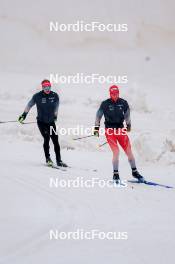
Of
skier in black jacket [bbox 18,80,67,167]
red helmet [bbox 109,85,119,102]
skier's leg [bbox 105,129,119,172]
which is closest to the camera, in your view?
red helmet [bbox 109,85,119,102]

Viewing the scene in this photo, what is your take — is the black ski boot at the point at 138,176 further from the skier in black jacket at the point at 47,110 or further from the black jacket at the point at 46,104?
the black jacket at the point at 46,104

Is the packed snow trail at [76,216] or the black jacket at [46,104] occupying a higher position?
the black jacket at [46,104]

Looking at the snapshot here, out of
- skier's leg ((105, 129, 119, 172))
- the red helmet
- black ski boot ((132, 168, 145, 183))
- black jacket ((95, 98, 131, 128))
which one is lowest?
black ski boot ((132, 168, 145, 183))

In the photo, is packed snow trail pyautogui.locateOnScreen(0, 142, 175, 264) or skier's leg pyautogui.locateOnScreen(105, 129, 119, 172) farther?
skier's leg pyautogui.locateOnScreen(105, 129, 119, 172)

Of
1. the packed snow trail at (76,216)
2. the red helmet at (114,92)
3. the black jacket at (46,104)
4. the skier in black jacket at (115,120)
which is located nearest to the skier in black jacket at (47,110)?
the black jacket at (46,104)

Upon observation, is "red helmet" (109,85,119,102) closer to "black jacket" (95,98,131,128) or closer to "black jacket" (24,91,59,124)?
"black jacket" (95,98,131,128)

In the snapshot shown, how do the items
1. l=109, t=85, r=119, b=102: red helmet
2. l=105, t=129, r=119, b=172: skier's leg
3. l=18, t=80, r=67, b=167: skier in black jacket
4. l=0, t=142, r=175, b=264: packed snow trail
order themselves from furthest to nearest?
l=18, t=80, r=67, b=167: skier in black jacket → l=105, t=129, r=119, b=172: skier's leg → l=109, t=85, r=119, b=102: red helmet → l=0, t=142, r=175, b=264: packed snow trail

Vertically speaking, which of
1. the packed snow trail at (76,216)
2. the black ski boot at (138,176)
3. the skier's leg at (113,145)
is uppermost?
the skier's leg at (113,145)

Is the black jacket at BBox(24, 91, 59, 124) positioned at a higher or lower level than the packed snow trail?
higher

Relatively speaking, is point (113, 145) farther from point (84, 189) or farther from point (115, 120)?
point (84, 189)

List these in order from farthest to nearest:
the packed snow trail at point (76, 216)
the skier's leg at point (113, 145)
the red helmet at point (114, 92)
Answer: the skier's leg at point (113, 145) → the red helmet at point (114, 92) → the packed snow trail at point (76, 216)

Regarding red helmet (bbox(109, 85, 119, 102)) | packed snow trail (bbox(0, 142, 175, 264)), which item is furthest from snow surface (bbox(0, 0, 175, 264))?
red helmet (bbox(109, 85, 119, 102))

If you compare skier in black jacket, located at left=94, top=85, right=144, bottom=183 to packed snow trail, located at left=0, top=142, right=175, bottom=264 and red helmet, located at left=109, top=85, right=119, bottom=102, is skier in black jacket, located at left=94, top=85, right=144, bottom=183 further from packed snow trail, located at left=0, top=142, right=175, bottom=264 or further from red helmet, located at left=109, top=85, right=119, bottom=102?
packed snow trail, located at left=0, top=142, right=175, bottom=264

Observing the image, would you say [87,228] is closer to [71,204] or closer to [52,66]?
[71,204]
